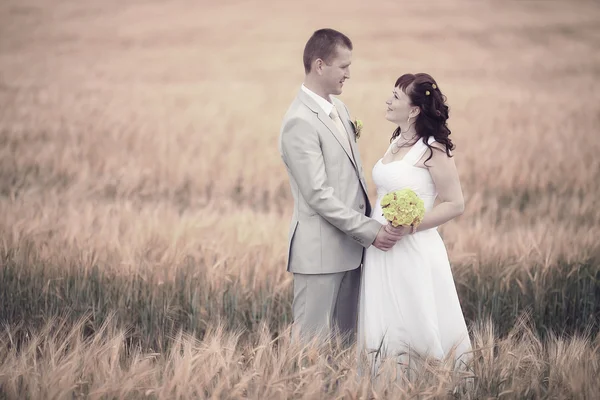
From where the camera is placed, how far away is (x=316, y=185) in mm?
3207

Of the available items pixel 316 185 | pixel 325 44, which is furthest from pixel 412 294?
pixel 325 44

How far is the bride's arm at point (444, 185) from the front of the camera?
320 cm

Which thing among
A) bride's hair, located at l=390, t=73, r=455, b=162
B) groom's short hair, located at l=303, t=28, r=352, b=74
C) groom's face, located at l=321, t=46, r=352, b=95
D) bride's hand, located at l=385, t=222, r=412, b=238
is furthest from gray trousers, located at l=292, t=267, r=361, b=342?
groom's short hair, located at l=303, t=28, r=352, b=74

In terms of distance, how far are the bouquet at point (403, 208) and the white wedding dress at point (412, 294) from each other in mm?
202

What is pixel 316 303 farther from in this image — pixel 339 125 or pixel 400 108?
pixel 400 108

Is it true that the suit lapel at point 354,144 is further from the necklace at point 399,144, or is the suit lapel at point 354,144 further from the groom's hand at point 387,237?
the groom's hand at point 387,237

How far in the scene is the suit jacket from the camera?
10.6 ft

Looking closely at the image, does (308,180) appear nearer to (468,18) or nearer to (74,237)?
(74,237)

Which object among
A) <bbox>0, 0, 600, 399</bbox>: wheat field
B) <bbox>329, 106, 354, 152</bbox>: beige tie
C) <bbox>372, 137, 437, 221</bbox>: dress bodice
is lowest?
<bbox>0, 0, 600, 399</bbox>: wheat field

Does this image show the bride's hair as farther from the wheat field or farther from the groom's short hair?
the wheat field

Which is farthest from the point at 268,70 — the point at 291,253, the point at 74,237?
the point at 291,253

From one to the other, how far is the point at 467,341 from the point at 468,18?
18.0 meters

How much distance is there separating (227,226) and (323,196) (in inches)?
70.8

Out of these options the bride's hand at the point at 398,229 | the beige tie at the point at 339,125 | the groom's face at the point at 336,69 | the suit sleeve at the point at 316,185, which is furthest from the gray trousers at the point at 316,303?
the groom's face at the point at 336,69
